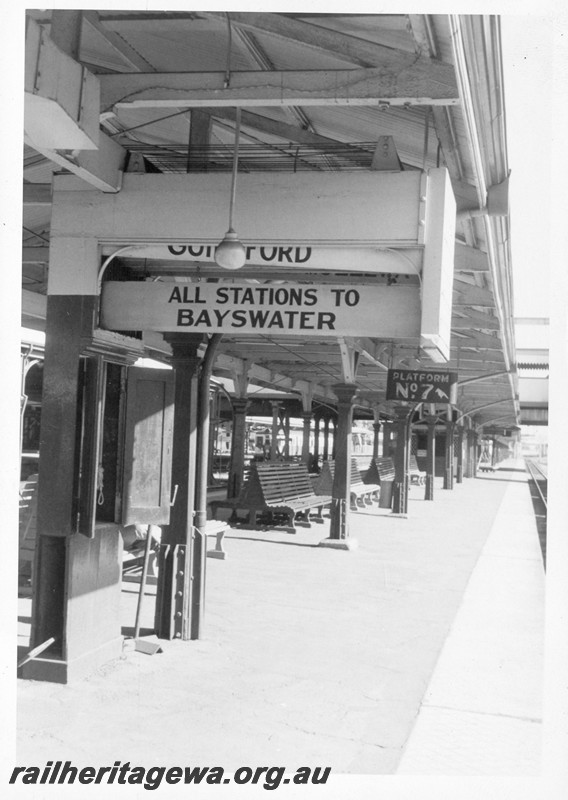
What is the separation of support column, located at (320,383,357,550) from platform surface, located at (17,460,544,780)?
219 centimetres

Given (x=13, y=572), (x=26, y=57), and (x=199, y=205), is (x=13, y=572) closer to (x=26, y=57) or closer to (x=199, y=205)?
(x=26, y=57)

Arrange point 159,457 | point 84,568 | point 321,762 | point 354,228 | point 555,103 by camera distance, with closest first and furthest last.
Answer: point 555,103 → point 321,762 → point 354,228 → point 84,568 → point 159,457

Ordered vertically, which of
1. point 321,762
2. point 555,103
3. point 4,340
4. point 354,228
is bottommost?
point 321,762

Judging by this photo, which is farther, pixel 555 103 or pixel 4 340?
pixel 555 103

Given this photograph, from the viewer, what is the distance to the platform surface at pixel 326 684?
4.46m

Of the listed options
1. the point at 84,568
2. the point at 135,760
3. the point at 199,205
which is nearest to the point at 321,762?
the point at 135,760

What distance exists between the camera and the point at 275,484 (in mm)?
15133

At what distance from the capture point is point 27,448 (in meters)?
20.2

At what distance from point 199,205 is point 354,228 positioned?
1100mm

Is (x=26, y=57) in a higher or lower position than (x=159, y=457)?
higher

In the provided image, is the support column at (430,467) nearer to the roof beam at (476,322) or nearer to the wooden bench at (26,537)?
the roof beam at (476,322)

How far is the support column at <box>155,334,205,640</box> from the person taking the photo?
661 cm

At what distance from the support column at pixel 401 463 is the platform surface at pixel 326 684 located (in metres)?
7.66

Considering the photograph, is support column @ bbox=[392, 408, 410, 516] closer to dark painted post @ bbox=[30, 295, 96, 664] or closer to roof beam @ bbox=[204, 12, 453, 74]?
dark painted post @ bbox=[30, 295, 96, 664]
